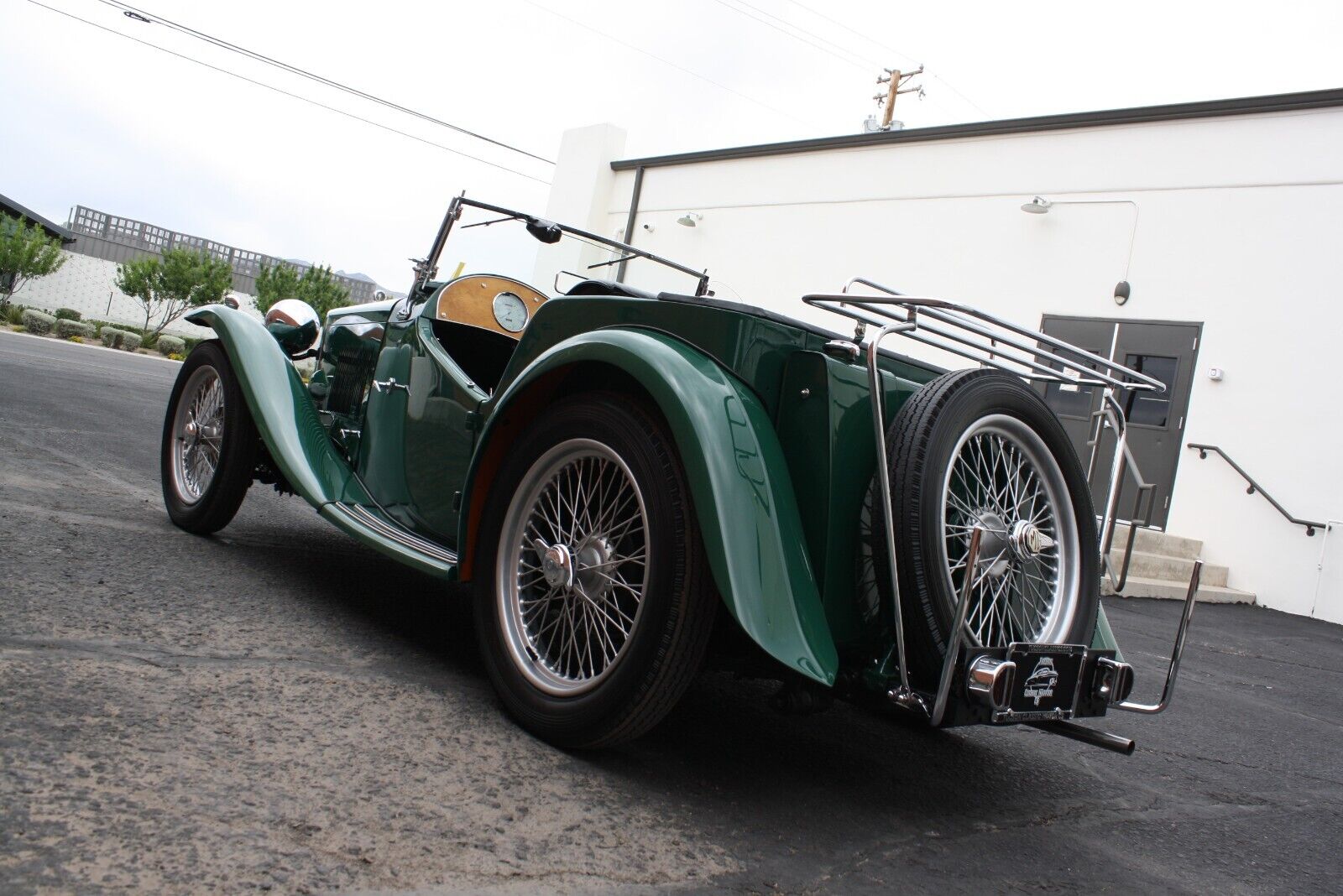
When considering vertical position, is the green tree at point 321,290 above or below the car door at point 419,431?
above

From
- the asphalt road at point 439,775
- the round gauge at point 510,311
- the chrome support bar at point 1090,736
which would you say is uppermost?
the round gauge at point 510,311

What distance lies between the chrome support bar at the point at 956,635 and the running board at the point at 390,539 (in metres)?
1.43

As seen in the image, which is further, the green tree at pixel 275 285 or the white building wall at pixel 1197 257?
the green tree at pixel 275 285

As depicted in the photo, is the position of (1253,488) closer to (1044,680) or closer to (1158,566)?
(1158,566)

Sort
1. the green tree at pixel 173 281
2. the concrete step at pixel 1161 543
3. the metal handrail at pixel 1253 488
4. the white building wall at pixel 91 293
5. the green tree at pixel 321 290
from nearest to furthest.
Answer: the metal handrail at pixel 1253 488 → the concrete step at pixel 1161 543 → the white building wall at pixel 91 293 → the green tree at pixel 173 281 → the green tree at pixel 321 290

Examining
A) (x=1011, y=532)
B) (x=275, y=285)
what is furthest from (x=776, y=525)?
(x=275, y=285)

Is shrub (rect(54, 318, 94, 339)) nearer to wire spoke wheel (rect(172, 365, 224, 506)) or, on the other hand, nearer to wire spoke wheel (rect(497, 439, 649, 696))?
wire spoke wheel (rect(172, 365, 224, 506))

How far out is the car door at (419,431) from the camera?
335 centimetres

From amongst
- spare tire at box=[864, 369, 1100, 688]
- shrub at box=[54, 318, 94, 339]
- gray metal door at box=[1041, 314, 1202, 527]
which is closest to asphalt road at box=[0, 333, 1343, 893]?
spare tire at box=[864, 369, 1100, 688]

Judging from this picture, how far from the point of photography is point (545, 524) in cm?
271

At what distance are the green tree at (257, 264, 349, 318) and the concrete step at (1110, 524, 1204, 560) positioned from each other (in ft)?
108

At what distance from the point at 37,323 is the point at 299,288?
15.1m

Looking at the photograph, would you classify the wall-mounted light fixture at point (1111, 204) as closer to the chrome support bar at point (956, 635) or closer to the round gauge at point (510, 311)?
the round gauge at point (510, 311)

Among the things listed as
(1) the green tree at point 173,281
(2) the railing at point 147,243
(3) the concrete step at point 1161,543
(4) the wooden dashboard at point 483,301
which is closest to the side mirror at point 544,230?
(4) the wooden dashboard at point 483,301
